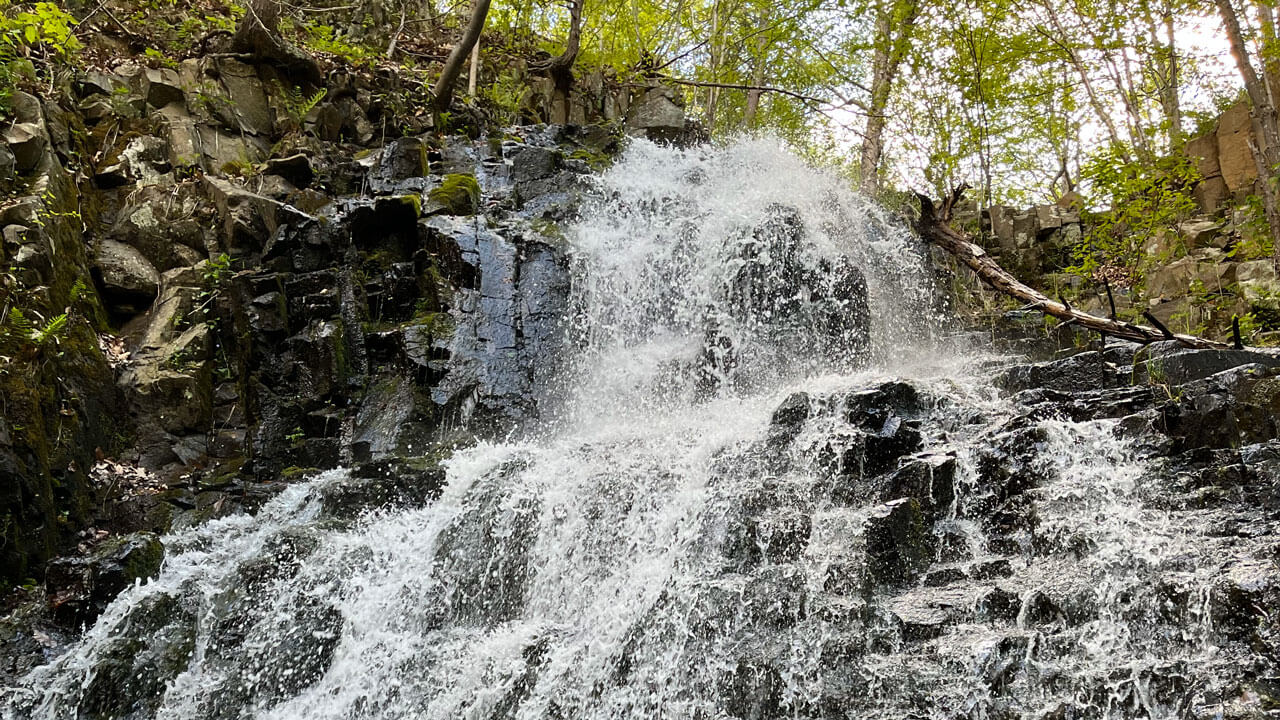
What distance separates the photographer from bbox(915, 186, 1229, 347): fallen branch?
7391mm

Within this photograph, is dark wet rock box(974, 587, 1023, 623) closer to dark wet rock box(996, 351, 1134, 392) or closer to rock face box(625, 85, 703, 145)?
dark wet rock box(996, 351, 1134, 392)

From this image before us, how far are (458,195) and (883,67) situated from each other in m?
8.89

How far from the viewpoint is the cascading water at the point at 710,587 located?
13.9 ft

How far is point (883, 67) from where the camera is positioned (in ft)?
48.2

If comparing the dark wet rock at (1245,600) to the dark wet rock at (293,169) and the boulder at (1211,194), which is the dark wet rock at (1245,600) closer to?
the dark wet rock at (293,169)

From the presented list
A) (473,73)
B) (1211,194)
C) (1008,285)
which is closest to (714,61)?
(473,73)

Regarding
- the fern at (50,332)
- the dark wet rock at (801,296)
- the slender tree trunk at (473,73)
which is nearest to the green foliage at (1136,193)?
the dark wet rock at (801,296)

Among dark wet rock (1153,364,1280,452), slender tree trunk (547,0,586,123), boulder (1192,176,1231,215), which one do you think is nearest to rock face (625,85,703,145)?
slender tree trunk (547,0,586,123)

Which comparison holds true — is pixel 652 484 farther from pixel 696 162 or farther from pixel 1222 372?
pixel 696 162

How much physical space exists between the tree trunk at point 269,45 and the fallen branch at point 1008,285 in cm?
1013

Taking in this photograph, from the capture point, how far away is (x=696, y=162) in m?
14.1

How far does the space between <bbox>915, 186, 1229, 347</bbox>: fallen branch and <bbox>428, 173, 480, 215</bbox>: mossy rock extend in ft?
19.8

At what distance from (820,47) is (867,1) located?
327cm

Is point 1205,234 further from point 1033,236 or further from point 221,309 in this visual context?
point 221,309
